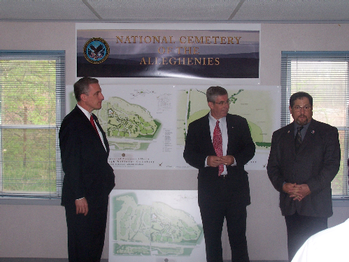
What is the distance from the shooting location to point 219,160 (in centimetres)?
250

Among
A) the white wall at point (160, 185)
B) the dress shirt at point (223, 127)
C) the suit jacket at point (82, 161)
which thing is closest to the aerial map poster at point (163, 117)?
the white wall at point (160, 185)

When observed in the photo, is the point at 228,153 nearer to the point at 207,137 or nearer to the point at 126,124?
the point at 207,137

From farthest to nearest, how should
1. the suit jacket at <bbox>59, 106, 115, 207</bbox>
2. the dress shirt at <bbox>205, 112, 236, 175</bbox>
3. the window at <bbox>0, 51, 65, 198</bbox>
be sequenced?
the window at <bbox>0, 51, 65, 198</bbox>
the dress shirt at <bbox>205, 112, 236, 175</bbox>
the suit jacket at <bbox>59, 106, 115, 207</bbox>

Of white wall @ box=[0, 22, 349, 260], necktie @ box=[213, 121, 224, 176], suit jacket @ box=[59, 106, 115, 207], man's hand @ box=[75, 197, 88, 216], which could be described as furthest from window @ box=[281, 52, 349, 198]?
man's hand @ box=[75, 197, 88, 216]

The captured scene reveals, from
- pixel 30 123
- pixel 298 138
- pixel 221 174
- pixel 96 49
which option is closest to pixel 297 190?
pixel 298 138

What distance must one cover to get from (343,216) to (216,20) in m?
2.52

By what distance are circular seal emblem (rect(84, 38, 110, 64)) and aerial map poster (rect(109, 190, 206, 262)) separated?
145cm

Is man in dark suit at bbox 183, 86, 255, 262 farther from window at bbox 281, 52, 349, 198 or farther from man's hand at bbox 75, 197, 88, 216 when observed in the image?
man's hand at bbox 75, 197, 88, 216

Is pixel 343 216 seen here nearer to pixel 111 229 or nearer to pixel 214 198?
pixel 214 198

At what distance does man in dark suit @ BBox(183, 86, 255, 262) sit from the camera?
2.58m

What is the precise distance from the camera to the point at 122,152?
3180 mm

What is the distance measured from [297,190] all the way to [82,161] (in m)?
1.71

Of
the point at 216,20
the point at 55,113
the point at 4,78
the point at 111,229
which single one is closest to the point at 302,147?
the point at 216,20

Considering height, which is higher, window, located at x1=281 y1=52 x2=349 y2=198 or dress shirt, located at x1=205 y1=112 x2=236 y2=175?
window, located at x1=281 y1=52 x2=349 y2=198
